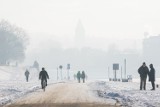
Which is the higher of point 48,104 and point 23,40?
point 23,40

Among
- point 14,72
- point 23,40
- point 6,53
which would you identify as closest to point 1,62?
point 6,53

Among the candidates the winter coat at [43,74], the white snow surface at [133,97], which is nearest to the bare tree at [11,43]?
the winter coat at [43,74]

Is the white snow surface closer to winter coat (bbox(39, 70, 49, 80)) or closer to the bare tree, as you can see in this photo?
winter coat (bbox(39, 70, 49, 80))

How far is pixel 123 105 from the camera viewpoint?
872 inches

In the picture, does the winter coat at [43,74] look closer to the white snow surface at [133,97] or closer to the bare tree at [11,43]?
the white snow surface at [133,97]

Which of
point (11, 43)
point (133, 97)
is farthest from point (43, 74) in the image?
point (11, 43)

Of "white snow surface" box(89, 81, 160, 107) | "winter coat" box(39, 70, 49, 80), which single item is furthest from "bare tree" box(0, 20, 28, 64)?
"white snow surface" box(89, 81, 160, 107)

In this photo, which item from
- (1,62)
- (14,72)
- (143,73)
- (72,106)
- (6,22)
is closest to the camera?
(72,106)

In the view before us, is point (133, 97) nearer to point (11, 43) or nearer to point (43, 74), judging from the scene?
point (43, 74)

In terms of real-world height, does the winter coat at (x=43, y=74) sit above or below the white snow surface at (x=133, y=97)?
above

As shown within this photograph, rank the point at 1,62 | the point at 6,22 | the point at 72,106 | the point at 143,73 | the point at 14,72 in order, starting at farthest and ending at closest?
the point at 6,22
the point at 1,62
the point at 14,72
the point at 143,73
the point at 72,106

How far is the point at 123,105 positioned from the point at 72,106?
2101 mm

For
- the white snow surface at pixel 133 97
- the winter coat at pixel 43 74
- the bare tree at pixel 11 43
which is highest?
the bare tree at pixel 11 43

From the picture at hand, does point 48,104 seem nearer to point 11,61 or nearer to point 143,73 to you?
point 143,73
